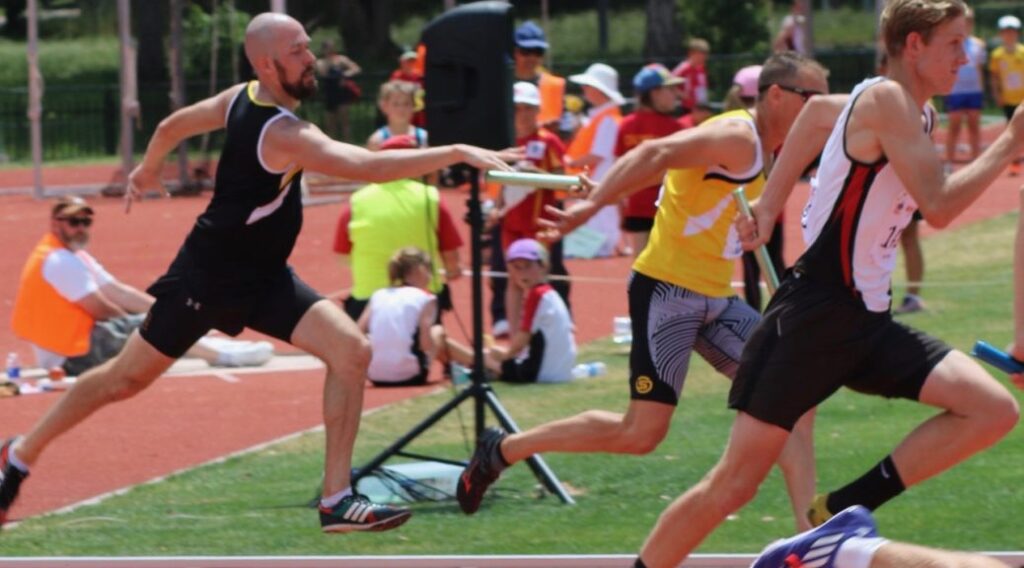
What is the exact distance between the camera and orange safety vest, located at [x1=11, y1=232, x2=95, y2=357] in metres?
13.1

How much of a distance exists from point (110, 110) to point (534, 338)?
74.8ft

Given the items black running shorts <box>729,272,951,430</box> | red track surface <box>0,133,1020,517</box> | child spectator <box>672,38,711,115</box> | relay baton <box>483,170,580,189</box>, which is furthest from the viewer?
child spectator <box>672,38,711,115</box>

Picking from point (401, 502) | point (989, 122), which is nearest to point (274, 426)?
point (401, 502)

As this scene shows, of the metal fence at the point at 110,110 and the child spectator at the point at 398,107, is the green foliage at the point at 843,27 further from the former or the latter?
the child spectator at the point at 398,107

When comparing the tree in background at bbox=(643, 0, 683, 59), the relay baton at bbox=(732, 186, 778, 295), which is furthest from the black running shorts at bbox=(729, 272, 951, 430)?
the tree in background at bbox=(643, 0, 683, 59)

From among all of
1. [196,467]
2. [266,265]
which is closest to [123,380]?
[266,265]

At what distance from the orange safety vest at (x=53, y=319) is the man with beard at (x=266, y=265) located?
17.0ft

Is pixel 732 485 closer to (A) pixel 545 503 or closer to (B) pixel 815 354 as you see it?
(B) pixel 815 354

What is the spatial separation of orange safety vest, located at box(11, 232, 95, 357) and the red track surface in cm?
62

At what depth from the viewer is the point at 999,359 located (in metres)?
6.14

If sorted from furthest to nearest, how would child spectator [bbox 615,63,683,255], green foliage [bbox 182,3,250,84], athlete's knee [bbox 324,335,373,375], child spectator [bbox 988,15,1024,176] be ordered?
green foliage [bbox 182,3,250,84], child spectator [bbox 988,15,1024,176], child spectator [bbox 615,63,683,255], athlete's knee [bbox 324,335,373,375]

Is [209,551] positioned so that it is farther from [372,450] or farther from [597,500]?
[372,450]

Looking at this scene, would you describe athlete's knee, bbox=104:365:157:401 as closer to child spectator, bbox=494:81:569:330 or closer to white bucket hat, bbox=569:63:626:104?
child spectator, bbox=494:81:569:330

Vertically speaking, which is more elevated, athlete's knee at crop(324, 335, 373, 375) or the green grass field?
athlete's knee at crop(324, 335, 373, 375)
